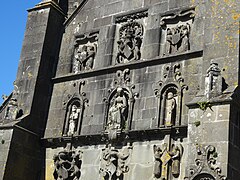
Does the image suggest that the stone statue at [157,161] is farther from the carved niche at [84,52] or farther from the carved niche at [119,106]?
the carved niche at [84,52]

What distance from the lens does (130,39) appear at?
14.0 m

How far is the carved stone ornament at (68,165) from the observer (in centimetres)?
1329

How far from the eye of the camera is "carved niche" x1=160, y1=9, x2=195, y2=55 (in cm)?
1300

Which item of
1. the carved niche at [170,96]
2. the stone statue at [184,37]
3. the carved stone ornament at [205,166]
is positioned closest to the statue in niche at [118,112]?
the carved niche at [170,96]

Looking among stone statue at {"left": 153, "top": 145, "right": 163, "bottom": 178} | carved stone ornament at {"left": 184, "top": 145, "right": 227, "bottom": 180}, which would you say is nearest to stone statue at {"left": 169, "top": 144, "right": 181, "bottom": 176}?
stone statue at {"left": 153, "top": 145, "right": 163, "bottom": 178}

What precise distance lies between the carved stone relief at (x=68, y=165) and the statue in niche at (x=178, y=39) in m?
3.66

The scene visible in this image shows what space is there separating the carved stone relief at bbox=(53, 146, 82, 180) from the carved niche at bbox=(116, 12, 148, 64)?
9.31 feet

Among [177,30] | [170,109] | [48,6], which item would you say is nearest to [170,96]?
[170,109]

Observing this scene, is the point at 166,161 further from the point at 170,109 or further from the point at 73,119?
the point at 73,119

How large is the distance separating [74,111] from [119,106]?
1.69m

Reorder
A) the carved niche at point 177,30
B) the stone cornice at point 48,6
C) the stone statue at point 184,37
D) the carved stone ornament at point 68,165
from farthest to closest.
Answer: the stone cornice at point 48,6 < the carved stone ornament at point 68,165 < the carved niche at point 177,30 < the stone statue at point 184,37

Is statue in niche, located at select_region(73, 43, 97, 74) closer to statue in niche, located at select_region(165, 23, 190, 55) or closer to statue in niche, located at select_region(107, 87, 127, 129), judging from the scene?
statue in niche, located at select_region(107, 87, 127, 129)

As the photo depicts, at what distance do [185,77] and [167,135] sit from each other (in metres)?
1.51

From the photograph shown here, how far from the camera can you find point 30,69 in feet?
49.8
